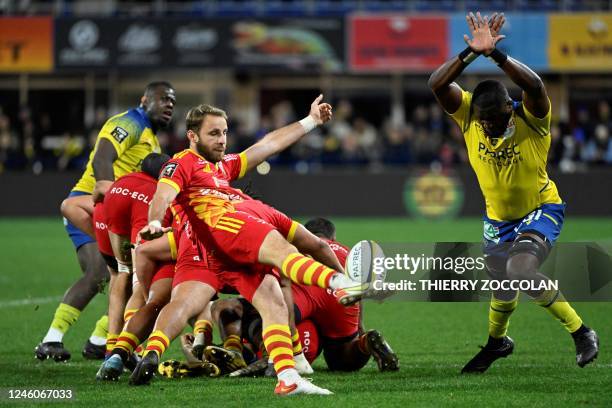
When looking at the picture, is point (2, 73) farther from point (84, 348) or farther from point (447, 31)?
point (84, 348)

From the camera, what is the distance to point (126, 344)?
7.71 metres

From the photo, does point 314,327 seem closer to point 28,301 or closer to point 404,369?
point 404,369

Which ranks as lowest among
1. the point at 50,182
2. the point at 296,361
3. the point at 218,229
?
the point at 50,182

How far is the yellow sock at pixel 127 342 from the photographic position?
769 cm

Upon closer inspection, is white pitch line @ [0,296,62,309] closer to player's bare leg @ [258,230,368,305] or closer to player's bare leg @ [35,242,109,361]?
player's bare leg @ [35,242,109,361]

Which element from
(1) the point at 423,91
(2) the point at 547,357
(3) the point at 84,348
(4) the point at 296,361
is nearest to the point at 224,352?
(4) the point at 296,361

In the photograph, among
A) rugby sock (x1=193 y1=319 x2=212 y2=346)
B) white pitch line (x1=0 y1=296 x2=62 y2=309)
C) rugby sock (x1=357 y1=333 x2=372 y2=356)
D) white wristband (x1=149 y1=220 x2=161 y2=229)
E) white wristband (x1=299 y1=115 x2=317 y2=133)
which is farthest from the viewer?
white pitch line (x1=0 y1=296 x2=62 y2=309)

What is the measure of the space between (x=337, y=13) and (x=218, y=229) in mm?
22845

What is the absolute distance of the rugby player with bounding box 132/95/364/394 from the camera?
677cm

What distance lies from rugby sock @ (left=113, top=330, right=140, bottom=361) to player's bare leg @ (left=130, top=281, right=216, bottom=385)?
43 cm

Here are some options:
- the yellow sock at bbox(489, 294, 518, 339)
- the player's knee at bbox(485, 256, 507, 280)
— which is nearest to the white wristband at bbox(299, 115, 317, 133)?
the player's knee at bbox(485, 256, 507, 280)

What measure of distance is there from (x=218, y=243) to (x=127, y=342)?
3.79ft

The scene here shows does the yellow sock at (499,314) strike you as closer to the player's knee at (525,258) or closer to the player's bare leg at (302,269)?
the player's knee at (525,258)

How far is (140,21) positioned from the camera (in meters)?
29.0
